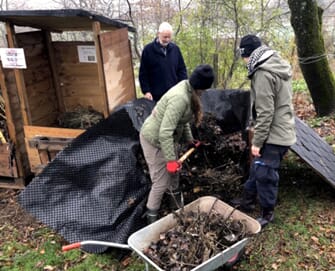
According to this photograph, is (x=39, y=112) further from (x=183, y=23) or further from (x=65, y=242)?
(x=183, y=23)

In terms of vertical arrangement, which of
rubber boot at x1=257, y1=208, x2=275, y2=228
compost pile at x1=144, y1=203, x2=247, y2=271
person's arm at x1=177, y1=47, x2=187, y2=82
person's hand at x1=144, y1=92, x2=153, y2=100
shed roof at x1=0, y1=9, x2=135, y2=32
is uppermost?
shed roof at x1=0, y1=9, x2=135, y2=32

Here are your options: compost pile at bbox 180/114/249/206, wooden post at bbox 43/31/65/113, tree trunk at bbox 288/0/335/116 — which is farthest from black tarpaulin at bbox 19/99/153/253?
tree trunk at bbox 288/0/335/116

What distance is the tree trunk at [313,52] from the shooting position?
5.32m

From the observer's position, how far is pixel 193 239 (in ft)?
8.75

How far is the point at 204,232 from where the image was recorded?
273 centimetres

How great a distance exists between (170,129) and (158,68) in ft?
5.42

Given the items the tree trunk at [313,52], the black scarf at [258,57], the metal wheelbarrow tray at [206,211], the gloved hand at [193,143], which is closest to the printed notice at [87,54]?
the gloved hand at [193,143]

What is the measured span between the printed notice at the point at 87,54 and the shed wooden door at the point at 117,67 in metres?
0.47

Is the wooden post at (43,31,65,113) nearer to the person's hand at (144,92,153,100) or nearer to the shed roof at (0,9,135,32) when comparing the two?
the shed roof at (0,9,135,32)

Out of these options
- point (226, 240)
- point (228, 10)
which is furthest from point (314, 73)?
point (226, 240)

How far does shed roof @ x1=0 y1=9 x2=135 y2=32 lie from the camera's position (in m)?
3.53

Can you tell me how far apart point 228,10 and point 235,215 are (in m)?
5.25

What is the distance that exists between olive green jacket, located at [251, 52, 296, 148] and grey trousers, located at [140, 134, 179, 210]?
0.89 metres

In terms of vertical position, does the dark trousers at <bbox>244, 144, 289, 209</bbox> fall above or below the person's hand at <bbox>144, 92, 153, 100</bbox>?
below
